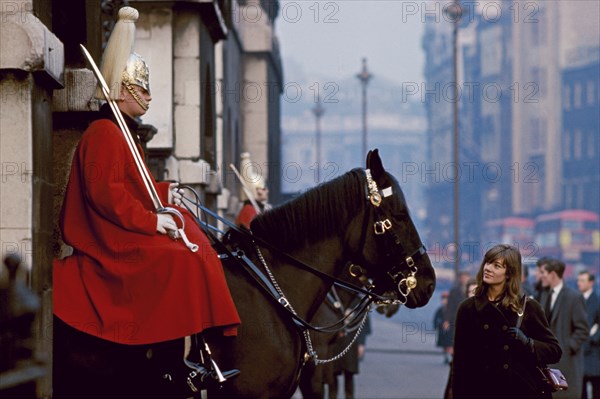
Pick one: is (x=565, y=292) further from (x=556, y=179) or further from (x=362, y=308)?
(x=556, y=179)

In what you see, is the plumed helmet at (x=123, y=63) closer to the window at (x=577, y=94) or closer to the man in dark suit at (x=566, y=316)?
the man in dark suit at (x=566, y=316)

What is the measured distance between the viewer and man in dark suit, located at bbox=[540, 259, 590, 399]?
1484 centimetres

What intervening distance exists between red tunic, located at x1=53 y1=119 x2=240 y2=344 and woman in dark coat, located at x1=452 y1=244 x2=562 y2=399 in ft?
8.15

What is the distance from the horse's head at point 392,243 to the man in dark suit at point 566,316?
21.9 ft

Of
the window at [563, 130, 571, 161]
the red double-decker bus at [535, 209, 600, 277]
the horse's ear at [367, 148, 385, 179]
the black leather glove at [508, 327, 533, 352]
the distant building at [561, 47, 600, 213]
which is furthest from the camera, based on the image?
the window at [563, 130, 571, 161]

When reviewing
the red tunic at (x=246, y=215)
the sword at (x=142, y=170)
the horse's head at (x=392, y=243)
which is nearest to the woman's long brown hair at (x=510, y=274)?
the horse's head at (x=392, y=243)

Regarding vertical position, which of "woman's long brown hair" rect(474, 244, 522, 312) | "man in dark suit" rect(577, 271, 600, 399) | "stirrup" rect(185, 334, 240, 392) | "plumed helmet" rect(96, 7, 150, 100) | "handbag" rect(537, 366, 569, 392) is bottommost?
"man in dark suit" rect(577, 271, 600, 399)

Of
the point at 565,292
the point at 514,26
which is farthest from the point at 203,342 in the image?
the point at 514,26

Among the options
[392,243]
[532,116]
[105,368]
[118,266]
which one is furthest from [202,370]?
[532,116]

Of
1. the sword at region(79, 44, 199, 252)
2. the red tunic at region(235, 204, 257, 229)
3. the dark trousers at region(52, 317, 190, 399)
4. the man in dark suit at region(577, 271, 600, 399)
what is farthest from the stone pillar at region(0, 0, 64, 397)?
the man in dark suit at region(577, 271, 600, 399)

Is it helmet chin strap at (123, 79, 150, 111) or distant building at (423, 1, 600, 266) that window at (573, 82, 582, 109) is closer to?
distant building at (423, 1, 600, 266)

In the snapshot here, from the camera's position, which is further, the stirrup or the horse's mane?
the horse's mane

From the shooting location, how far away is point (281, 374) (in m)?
8.09

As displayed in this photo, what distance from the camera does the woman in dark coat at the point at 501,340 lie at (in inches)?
367
